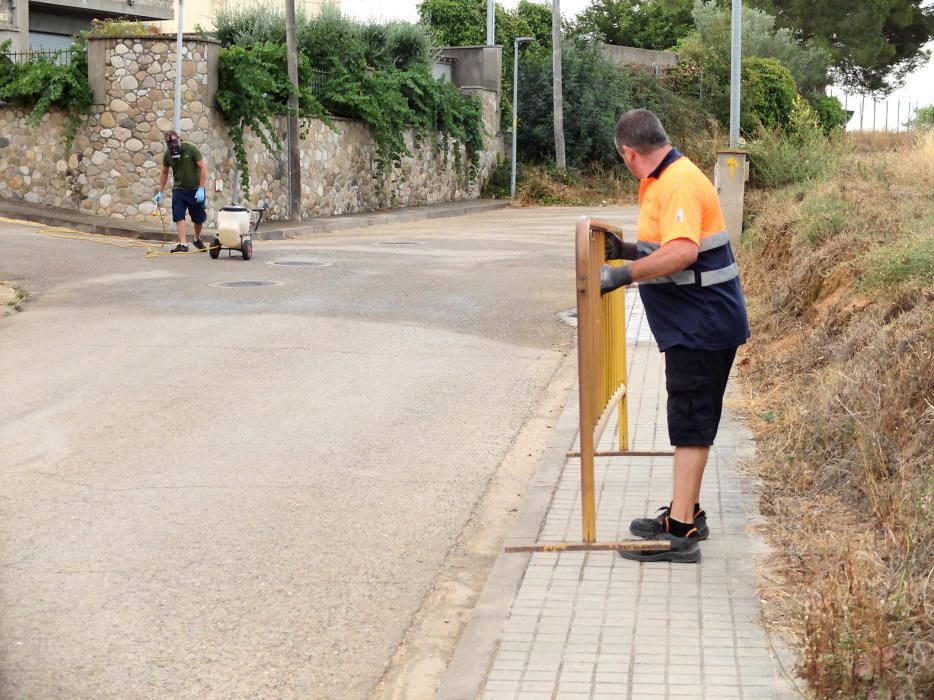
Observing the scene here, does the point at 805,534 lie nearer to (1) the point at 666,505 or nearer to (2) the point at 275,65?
(1) the point at 666,505

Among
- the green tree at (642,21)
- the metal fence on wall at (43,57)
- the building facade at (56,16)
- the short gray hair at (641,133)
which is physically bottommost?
the short gray hair at (641,133)

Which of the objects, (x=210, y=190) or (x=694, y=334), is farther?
(x=210, y=190)

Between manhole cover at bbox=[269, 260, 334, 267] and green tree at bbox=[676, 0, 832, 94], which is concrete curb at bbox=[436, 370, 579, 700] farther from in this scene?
green tree at bbox=[676, 0, 832, 94]

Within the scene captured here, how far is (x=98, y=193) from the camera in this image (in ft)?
77.7

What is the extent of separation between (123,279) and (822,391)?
10.7 metres

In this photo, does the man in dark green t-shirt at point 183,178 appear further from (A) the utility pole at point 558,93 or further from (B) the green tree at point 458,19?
(B) the green tree at point 458,19

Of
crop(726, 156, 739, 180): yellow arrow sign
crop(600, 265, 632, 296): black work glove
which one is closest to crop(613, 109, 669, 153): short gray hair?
crop(600, 265, 632, 296): black work glove

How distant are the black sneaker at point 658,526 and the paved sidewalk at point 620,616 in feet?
0.22

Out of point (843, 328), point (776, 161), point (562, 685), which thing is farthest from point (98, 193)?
point (562, 685)

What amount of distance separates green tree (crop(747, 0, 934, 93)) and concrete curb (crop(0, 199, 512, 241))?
131 feet

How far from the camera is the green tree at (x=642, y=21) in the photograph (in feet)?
217

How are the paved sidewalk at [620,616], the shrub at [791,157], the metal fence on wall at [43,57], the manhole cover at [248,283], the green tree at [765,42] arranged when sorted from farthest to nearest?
the green tree at [765,42] < the metal fence on wall at [43,57] < the shrub at [791,157] < the manhole cover at [248,283] < the paved sidewalk at [620,616]

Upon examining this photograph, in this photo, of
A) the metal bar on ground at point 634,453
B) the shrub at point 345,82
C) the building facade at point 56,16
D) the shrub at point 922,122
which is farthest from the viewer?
the building facade at point 56,16

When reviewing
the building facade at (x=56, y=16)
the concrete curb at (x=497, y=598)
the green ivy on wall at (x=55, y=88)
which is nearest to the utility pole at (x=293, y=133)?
the green ivy on wall at (x=55, y=88)
